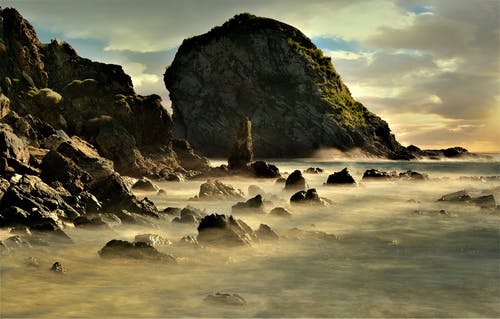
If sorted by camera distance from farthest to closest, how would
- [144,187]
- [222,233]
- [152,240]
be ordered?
[144,187], [222,233], [152,240]

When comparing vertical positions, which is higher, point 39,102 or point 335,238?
point 39,102

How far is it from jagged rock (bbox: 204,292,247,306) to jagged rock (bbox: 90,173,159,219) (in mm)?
8437

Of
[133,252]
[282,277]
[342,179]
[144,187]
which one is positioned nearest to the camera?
[282,277]

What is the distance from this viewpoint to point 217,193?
23469 mm

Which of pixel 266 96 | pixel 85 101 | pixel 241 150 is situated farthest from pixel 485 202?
pixel 266 96

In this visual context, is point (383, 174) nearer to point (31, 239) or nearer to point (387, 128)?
point (31, 239)

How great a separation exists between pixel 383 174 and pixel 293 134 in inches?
2944

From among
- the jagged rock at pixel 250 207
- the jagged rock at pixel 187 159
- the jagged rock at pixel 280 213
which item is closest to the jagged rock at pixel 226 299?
the jagged rock at pixel 280 213

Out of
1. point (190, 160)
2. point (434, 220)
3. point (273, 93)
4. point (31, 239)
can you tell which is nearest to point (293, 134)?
point (273, 93)

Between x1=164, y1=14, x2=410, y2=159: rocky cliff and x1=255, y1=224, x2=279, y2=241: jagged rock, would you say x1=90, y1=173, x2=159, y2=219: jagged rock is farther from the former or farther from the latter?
x1=164, y1=14, x2=410, y2=159: rocky cliff

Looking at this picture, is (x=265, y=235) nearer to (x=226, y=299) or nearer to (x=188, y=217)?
(x=188, y=217)

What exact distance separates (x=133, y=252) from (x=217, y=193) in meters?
13.1

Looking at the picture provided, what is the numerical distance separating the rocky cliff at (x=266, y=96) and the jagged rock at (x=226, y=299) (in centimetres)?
10583

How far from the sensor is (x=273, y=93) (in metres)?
122
